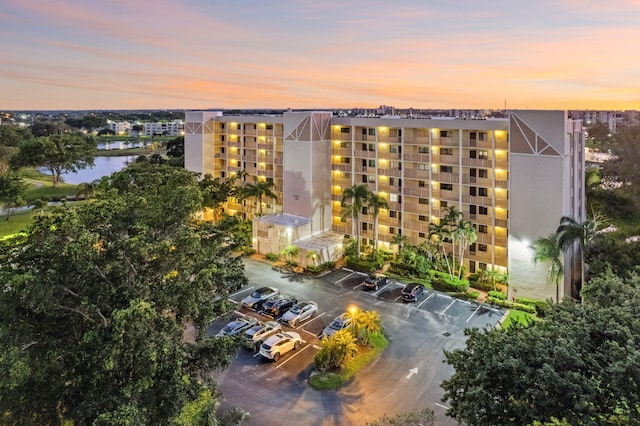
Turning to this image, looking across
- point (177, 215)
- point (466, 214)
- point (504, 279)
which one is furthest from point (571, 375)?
point (466, 214)

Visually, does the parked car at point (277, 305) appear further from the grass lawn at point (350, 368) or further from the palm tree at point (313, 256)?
the palm tree at point (313, 256)

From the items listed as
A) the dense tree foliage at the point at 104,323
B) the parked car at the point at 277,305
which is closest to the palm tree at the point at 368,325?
the parked car at the point at 277,305

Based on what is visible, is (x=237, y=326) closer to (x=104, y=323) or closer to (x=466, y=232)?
(x=104, y=323)

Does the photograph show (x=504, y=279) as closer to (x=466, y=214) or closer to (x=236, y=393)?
(x=466, y=214)

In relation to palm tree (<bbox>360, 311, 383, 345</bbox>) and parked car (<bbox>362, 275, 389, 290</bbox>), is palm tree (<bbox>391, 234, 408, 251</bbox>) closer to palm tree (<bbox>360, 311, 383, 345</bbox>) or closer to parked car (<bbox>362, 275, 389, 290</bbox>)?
parked car (<bbox>362, 275, 389, 290</bbox>)

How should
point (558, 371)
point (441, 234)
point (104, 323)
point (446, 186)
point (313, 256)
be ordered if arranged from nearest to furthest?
point (558, 371), point (104, 323), point (441, 234), point (313, 256), point (446, 186)

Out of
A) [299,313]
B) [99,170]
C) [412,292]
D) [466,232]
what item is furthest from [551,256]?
[99,170]
